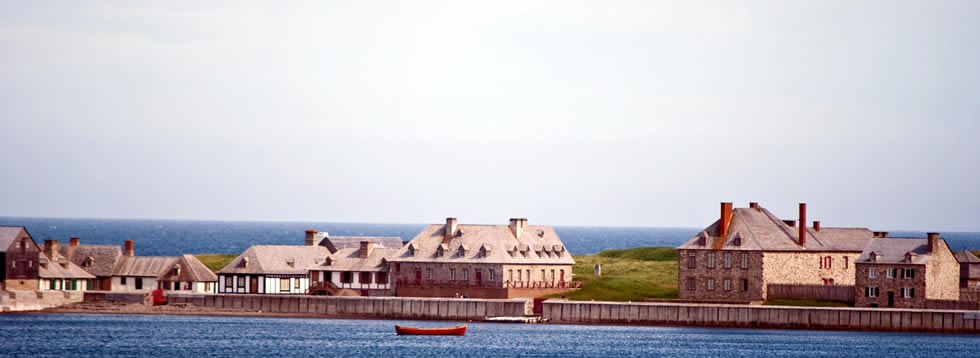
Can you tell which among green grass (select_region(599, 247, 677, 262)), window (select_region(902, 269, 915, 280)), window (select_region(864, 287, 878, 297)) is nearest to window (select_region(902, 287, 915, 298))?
window (select_region(902, 269, 915, 280))

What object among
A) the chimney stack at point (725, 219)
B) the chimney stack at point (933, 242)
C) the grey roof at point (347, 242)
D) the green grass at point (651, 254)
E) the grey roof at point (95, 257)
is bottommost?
the grey roof at point (95, 257)

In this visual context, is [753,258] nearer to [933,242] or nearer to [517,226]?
[933,242]

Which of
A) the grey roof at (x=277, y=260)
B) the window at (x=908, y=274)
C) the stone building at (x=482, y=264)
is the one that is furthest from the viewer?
the grey roof at (x=277, y=260)

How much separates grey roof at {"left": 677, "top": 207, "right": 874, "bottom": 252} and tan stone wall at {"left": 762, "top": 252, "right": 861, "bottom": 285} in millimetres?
496

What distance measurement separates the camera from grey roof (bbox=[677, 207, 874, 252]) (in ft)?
373

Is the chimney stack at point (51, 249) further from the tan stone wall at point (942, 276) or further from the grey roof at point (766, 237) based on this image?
the tan stone wall at point (942, 276)

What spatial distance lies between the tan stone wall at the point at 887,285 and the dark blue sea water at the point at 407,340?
465 cm

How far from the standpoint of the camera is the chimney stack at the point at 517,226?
121188mm

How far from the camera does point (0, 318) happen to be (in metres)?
112

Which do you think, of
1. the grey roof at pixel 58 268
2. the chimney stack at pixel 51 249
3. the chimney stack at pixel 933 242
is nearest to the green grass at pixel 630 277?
the chimney stack at pixel 933 242

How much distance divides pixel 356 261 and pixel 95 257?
2278 centimetres

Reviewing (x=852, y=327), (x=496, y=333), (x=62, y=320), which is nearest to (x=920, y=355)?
(x=852, y=327)

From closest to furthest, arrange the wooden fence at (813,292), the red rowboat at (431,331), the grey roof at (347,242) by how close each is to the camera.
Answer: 1. the red rowboat at (431,331)
2. the wooden fence at (813,292)
3. the grey roof at (347,242)

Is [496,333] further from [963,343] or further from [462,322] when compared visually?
[963,343]
